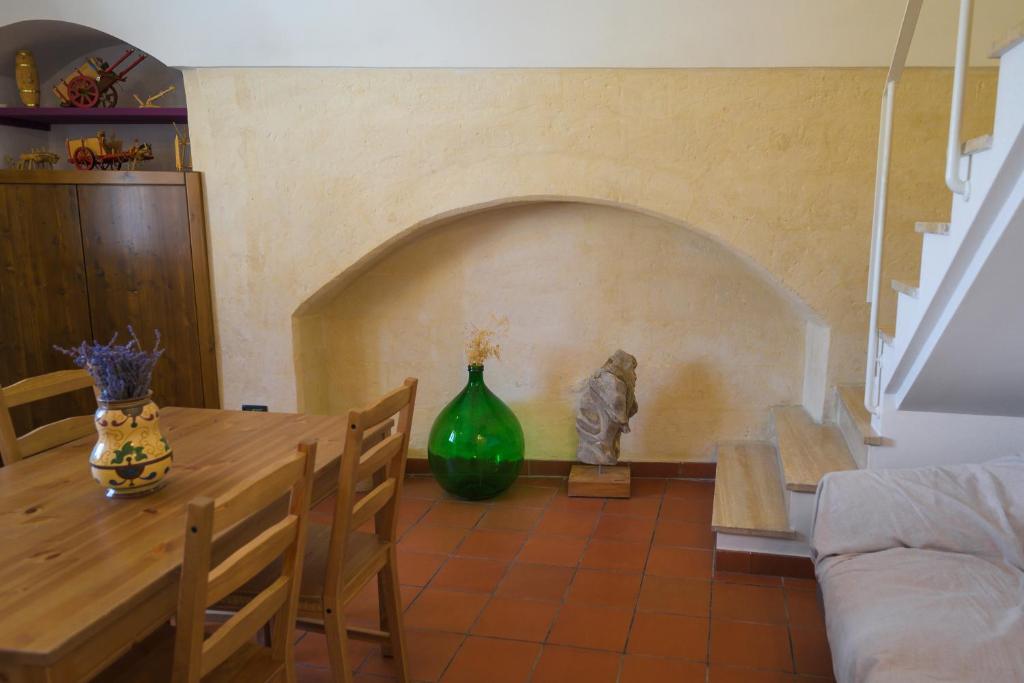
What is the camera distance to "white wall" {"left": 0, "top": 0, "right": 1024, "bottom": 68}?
319cm

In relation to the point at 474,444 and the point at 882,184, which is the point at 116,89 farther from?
the point at 882,184

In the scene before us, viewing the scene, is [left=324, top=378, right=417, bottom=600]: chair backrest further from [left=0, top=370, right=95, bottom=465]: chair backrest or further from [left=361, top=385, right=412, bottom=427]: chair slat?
[left=0, top=370, right=95, bottom=465]: chair backrest

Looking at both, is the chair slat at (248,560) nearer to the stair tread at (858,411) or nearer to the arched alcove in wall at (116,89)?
the stair tread at (858,411)

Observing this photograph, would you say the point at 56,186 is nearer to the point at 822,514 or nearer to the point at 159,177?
the point at 159,177

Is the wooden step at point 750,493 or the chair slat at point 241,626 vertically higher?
the chair slat at point 241,626

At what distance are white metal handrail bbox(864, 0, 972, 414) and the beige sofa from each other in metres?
0.43

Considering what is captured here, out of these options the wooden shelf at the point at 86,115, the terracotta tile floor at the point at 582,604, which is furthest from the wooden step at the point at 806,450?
the wooden shelf at the point at 86,115

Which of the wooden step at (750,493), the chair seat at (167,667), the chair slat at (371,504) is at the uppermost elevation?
the chair slat at (371,504)

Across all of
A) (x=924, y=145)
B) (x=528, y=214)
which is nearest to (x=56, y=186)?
(x=528, y=214)

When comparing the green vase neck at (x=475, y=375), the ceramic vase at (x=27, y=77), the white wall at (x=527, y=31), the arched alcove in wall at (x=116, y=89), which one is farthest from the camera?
the arched alcove in wall at (x=116, y=89)

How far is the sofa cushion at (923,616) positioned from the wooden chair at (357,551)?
1.24 meters

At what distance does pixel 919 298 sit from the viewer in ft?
7.60

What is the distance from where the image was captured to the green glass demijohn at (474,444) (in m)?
3.70

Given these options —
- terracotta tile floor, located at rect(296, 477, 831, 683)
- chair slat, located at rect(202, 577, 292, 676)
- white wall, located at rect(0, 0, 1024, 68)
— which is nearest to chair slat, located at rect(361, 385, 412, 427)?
chair slat, located at rect(202, 577, 292, 676)
